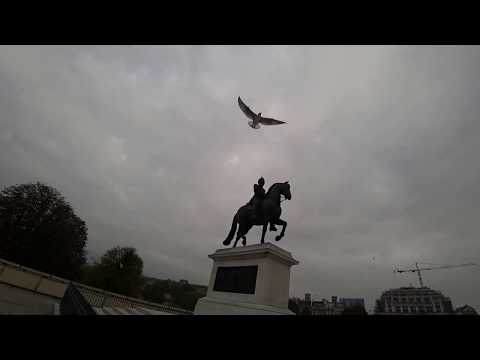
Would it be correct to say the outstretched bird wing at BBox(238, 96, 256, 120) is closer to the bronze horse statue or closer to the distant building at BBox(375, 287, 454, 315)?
the bronze horse statue

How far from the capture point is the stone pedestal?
20.7 ft

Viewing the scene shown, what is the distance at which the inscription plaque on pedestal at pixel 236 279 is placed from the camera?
6.78m

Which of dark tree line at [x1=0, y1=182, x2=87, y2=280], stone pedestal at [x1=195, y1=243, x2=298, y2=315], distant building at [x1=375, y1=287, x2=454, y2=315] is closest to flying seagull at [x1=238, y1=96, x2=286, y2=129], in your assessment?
stone pedestal at [x1=195, y1=243, x2=298, y2=315]

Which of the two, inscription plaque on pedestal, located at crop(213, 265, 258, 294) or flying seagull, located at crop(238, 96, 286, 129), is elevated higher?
flying seagull, located at crop(238, 96, 286, 129)

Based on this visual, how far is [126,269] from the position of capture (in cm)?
3138

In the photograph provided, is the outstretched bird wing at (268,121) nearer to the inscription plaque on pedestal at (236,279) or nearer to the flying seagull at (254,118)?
the flying seagull at (254,118)

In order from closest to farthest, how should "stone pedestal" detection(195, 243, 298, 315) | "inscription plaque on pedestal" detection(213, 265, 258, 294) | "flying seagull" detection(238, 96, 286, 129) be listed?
"stone pedestal" detection(195, 243, 298, 315) < "inscription plaque on pedestal" detection(213, 265, 258, 294) < "flying seagull" detection(238, 96, 286, 129)

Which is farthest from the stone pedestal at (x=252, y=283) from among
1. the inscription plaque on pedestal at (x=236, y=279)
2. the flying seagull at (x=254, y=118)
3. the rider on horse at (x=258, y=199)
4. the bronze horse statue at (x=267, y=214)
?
the flying seagull at (x=254, y=118)

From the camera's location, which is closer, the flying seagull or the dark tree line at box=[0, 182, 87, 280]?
the flying seagull

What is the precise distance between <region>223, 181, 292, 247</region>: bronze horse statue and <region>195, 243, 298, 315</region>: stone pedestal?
0.79 meters

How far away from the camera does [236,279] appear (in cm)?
730

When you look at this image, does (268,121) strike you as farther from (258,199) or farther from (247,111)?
(258,199)
